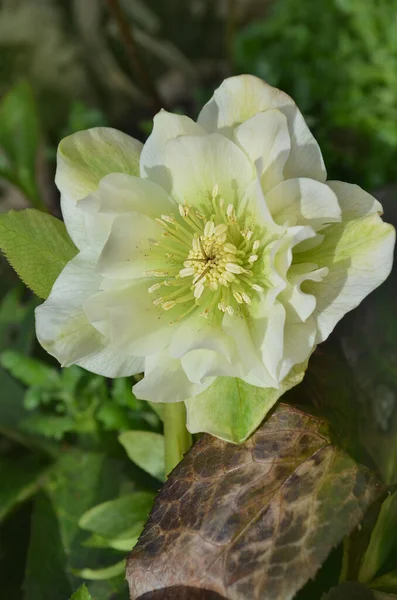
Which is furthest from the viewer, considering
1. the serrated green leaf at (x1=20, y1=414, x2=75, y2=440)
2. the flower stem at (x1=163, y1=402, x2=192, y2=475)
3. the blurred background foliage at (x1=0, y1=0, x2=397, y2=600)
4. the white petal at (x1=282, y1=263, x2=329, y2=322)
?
the serrated green leaf at (x1=20, y1=414, x2=75, y2=440)

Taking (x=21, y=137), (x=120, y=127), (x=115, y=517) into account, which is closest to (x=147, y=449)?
(x=115, y=517)

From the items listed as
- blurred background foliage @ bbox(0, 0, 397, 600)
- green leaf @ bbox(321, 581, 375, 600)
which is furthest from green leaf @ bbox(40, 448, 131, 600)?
green leaf @ bbox(321, 581, 375, 600)

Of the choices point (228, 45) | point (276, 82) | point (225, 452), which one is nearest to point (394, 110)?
point (276, 82)

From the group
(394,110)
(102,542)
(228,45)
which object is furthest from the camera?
(228,45)

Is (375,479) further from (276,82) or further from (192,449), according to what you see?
(276,82)

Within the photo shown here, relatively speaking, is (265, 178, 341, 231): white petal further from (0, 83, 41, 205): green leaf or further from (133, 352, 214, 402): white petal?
(0, 83, 41, 205): green leaf

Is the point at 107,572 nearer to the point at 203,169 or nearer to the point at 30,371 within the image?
the point at 30,371
